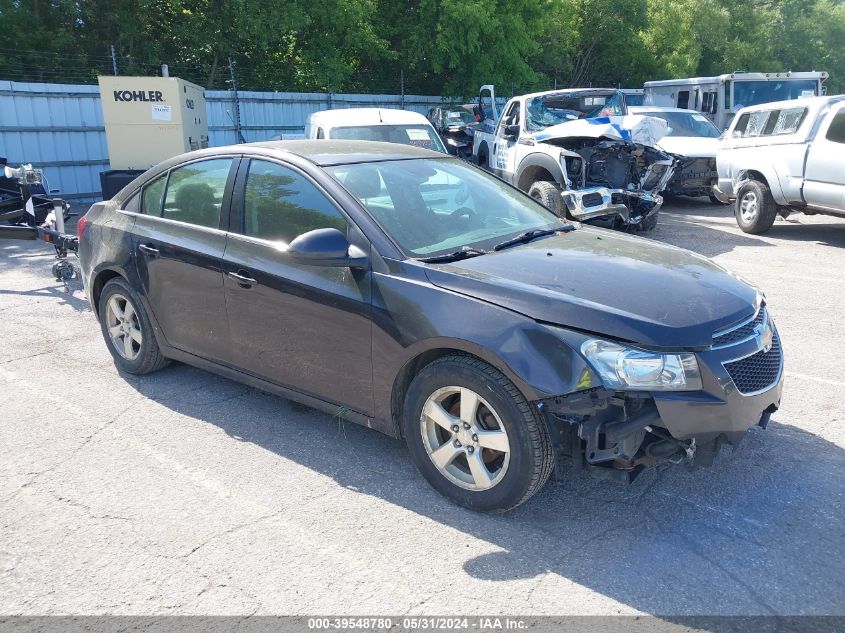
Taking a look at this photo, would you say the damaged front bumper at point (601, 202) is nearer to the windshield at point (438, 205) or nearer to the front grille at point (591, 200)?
the front grille at point (591, 200)

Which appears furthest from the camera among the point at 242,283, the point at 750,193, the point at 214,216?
the point at 750,193

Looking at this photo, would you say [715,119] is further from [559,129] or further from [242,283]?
[242,283]

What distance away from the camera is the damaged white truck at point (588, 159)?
398 inches

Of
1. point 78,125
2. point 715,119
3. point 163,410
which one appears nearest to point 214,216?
point 163,410

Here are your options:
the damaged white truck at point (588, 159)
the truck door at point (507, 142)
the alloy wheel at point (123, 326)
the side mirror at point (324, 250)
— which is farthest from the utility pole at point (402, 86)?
the side mirror at point (324, 250)

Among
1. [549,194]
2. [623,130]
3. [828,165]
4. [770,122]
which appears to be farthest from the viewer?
[770,122]

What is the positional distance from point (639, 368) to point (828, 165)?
831 centimetres

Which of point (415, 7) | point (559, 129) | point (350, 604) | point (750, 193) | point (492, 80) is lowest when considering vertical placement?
point (350, 604)

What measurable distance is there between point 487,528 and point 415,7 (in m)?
21.5

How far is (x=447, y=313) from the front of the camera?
3375mm

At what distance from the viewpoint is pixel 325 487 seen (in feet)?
12.4

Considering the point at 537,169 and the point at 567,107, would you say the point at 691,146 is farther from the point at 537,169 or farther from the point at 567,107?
the point at 537,169

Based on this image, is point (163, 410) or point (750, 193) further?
point (750, 193)

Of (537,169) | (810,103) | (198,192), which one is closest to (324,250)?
(198,192)
